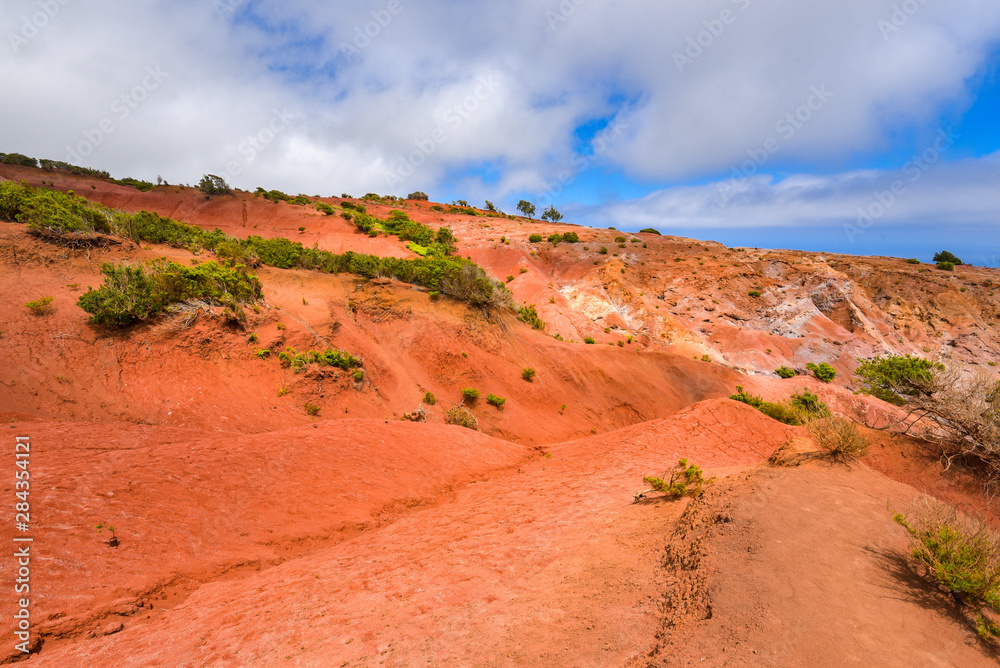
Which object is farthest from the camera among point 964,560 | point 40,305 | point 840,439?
point 40,305

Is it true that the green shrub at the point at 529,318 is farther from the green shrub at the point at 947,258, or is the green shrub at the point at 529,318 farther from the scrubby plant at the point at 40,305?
the green shrub at the point at 947,258

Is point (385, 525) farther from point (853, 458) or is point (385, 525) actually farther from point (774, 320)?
point (774, 320)

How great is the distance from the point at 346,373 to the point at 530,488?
6.94 meters

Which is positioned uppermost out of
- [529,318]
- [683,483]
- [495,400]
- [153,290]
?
[529,318]

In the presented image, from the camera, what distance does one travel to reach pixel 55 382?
7.70 metres

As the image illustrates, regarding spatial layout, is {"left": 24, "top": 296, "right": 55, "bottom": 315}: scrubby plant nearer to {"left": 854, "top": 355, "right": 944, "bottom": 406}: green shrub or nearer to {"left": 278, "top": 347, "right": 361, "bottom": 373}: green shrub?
{"left": 278, "top": 347, "right": 361, "bottom": 373}: green shrub

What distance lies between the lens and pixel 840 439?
5949mm

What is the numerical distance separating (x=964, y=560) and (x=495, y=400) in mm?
11274

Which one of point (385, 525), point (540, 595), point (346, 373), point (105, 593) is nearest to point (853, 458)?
point (540, 595)

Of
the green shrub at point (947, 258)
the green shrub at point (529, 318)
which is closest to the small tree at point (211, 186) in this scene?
the green shrub at point (529, 318)
